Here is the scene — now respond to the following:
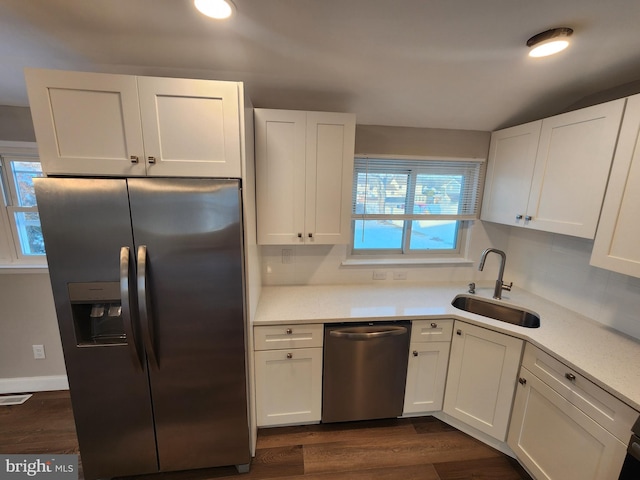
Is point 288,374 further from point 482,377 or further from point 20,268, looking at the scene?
point 20,268

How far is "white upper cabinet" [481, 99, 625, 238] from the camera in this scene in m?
1.38

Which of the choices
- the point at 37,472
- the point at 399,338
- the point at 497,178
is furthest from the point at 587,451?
the point at 37,472

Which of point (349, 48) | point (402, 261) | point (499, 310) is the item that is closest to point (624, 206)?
point (499, 310)

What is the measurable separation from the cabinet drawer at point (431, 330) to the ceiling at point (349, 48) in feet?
5.06

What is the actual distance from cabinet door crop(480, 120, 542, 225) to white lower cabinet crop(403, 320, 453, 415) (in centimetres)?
100

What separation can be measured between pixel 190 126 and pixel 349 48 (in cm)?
89

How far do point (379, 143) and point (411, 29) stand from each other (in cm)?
98

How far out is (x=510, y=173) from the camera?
6.38ft

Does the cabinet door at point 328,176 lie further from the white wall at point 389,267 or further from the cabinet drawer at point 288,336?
the cabinet drawer at point 288,336

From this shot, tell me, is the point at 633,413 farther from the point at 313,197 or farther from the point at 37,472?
the point at 37,472

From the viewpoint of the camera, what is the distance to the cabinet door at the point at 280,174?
1.65 metres

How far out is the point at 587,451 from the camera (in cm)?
121

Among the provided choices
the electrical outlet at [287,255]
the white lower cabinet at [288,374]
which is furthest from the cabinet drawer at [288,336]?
the electrical outlet at [287,255]

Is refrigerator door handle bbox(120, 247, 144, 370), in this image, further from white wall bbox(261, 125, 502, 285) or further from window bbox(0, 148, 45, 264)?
window bbox(0, 148, 45, 264)
